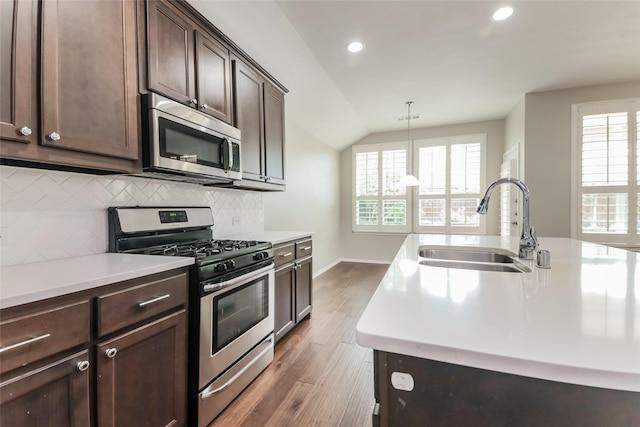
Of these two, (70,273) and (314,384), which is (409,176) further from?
(70,273)

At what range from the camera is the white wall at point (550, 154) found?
3844mm

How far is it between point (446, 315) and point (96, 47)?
72.4 inches

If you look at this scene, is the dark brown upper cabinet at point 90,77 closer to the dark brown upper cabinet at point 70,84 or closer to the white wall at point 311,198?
the dark brown upper cabinet at point 70,84

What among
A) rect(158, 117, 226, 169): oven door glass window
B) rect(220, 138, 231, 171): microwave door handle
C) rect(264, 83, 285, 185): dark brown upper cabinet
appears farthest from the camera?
rect(264, 83, 285, 185): dark brown upper cabinet

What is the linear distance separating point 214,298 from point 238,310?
0.29 metres

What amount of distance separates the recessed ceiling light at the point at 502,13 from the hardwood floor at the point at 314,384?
305 cm

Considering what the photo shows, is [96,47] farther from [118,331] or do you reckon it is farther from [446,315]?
[446,315]

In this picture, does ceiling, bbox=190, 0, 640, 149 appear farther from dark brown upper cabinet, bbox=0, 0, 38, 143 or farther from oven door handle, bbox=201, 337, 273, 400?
oven door handle, bbox=201, 337, 273, 400

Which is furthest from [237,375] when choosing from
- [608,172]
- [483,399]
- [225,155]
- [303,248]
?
[608,172]

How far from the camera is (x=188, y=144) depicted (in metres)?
1.75

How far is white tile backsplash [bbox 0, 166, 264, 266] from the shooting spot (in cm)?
127

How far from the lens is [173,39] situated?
1.71 m

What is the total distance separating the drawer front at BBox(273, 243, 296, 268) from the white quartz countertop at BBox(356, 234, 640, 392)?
1423mm

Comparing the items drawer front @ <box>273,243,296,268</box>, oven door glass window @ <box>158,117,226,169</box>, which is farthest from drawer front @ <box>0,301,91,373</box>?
drawer front @ <box>273,243,296,268</box>
